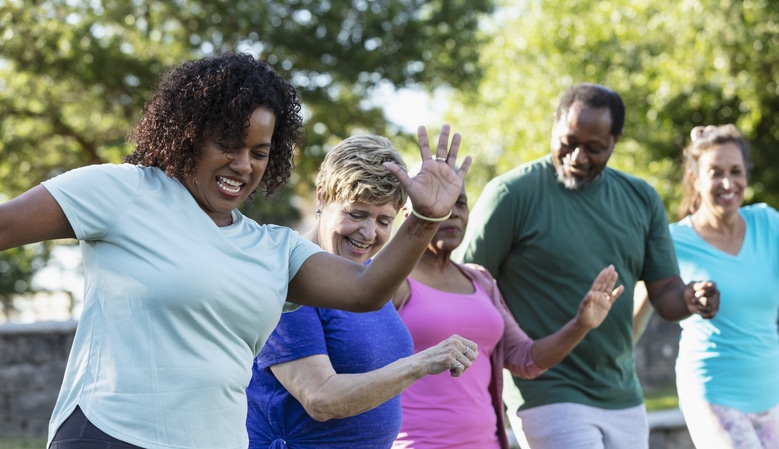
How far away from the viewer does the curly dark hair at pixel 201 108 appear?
8.28ft

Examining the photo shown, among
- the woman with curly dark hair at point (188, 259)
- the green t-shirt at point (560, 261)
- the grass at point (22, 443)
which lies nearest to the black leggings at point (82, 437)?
the woman with curly dark hair at point (188, 259)

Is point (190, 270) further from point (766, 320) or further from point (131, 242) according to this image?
point (766, 320)

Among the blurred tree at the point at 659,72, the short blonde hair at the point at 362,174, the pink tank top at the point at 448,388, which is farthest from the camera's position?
the blurred tree at the point at 659,72

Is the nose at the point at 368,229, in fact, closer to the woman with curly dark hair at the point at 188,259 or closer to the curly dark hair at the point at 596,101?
the woman with curly dark hair at the point at 188,259

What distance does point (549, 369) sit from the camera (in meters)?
4.46

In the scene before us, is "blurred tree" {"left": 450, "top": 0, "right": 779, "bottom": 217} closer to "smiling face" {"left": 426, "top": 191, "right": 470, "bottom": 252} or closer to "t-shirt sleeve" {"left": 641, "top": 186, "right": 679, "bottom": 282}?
"t-shirt sleeve" {"left": 641, "top": 186, "right": 679, "bottom": 282}

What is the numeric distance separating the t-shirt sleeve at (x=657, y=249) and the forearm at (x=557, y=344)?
0.94 meters

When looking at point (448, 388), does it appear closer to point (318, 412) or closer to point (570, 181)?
point (318, 412)

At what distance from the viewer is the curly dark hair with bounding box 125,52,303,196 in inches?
99.3

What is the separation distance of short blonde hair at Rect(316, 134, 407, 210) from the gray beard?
Result: 4.72 feet

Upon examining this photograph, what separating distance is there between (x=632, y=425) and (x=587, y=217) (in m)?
0.93

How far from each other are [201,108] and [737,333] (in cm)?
339

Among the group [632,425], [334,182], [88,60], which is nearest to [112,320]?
[334,182]

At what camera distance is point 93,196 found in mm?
2352
